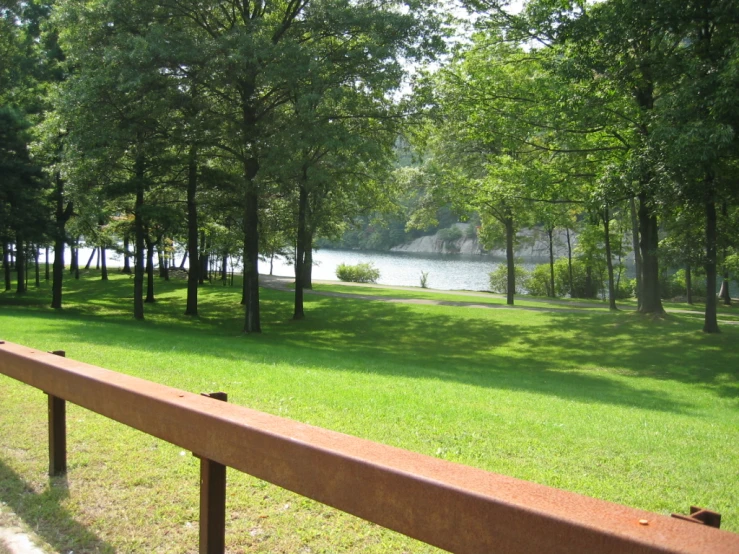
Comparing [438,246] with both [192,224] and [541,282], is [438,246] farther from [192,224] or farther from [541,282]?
[192,224]

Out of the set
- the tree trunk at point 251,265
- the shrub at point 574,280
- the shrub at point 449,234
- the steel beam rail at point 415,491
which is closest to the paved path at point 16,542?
the steel beam rail at point 415,491

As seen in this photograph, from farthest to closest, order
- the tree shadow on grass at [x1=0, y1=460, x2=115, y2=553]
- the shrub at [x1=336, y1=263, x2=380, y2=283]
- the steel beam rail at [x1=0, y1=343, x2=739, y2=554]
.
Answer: the shrub at [x1=336, y1=263, x2=380, y2=283]
the tree shadow on grass at [x1=0, y1=460, x2=115, y2=553]
the steel beam rail at [x1=0, y1=343, x2=739, y2=554]

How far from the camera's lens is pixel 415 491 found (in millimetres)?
2252

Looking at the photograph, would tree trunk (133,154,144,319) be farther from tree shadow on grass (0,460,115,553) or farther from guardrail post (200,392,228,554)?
guardrail post (200,392,228,554)

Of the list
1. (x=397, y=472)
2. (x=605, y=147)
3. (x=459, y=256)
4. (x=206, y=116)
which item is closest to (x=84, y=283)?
(x=206, y=116)

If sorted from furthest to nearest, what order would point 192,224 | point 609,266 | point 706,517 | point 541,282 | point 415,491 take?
point 541,282 < point 609,266 < point 192,224 < point 415,491 < point 706,517

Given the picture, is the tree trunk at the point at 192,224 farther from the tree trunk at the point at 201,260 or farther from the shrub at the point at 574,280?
the shrub at the point at 574,280

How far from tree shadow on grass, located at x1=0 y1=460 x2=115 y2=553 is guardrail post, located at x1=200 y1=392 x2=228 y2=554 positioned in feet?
3.13

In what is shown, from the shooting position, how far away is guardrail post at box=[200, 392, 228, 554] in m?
3.21

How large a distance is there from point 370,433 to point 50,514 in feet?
8.84

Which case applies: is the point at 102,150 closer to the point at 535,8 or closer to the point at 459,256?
the point at 535,8

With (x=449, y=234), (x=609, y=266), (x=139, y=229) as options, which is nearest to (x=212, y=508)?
(x=139, y=229)

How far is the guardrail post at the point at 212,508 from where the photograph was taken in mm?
3205

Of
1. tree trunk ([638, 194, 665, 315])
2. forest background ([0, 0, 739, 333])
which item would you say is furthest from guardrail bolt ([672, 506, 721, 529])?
tree trunk ([638, 194, 665, 315])
